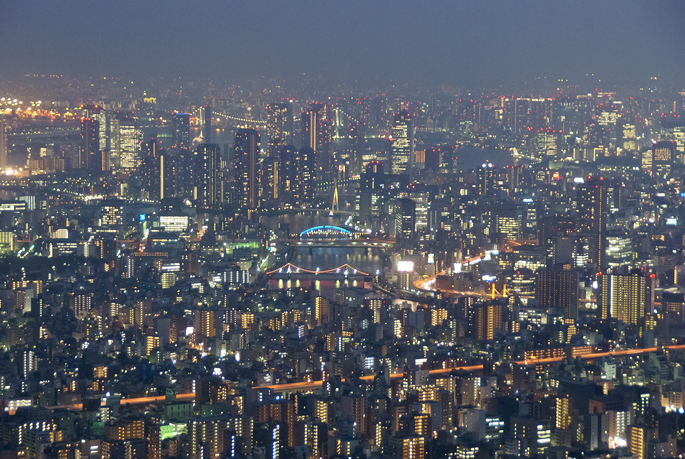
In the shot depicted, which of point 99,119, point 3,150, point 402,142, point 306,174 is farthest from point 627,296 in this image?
point 3,150

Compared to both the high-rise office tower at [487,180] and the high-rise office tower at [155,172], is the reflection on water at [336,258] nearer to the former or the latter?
the high-rise office tower at [487,180]

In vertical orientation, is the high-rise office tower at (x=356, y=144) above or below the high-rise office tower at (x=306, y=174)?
above

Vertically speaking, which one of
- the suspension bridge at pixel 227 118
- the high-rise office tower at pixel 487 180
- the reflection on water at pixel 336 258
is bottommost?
the reflection on water at pixel 336 258

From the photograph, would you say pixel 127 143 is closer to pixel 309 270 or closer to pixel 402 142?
pixel 402 142

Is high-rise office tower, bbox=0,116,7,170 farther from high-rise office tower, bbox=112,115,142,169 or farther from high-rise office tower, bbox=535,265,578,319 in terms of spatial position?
high-rise office tower, bbox=535,265,578,319

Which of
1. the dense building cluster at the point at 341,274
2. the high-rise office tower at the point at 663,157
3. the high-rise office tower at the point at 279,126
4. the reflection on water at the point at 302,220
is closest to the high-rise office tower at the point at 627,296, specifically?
the dense building cluster at the point at 341,274

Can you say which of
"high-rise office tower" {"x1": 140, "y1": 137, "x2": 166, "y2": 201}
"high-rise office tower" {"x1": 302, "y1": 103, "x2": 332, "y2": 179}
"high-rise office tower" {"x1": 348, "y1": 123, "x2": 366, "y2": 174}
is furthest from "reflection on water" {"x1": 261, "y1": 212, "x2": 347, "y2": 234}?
"high-rise office tower" {"x1": 348, "y1": 123, "x2": 366, "y2": 174}

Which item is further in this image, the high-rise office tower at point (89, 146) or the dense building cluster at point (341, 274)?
the high-rise office tower at point (89, 146)
